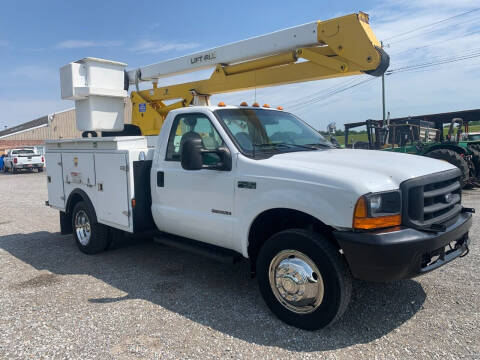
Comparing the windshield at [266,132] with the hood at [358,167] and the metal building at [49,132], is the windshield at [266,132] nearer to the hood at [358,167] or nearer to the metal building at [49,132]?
the hood at [358,167]

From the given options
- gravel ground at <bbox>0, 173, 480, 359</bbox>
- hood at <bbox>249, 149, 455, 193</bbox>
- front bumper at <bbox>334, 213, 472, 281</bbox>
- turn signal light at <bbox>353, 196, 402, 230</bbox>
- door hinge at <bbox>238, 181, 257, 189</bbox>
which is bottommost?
gravel ground at <bbox>0, 173, 480, 359</bbox>

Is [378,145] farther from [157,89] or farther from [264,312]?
[264,312]

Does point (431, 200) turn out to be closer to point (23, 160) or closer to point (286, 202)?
point (286, 202)

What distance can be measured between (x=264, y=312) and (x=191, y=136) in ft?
6.42

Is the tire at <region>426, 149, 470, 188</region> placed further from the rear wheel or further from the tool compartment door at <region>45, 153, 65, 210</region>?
the tool compartment door at <region>45, 153, 65, 210</region>

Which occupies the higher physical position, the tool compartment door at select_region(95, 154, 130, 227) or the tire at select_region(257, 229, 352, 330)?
the tool compartment door at select_region(95, 154, 130, 227)

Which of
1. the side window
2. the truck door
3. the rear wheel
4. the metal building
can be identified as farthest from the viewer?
the metal building

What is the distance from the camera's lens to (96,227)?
19.4 ft

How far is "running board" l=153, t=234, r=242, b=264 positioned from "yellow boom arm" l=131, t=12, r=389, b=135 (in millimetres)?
2527

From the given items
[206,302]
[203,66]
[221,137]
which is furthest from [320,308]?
[203,66]


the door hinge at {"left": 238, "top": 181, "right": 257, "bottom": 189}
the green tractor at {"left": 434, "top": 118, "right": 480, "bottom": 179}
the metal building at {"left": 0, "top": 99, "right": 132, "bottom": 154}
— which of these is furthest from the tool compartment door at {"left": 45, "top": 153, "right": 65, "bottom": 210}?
the metal building at {"left": 0, "top": 99, "right": 132, "bottom": 154}

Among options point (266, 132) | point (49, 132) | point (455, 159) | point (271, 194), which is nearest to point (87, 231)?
point (266, 132)

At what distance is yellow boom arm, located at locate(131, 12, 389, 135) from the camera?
494 cm

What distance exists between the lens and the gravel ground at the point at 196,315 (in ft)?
10.8
